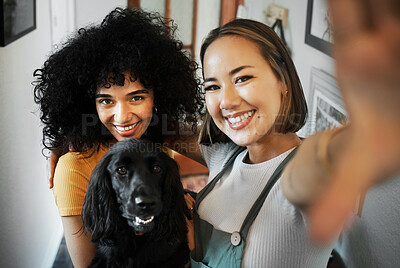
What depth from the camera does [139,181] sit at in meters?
0.51

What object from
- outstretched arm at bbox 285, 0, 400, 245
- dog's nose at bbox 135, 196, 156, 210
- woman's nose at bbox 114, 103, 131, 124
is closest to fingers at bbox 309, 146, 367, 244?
outstretched arm at bbox 285, 0, 400, 245

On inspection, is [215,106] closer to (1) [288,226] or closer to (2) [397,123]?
(1) [288,226]

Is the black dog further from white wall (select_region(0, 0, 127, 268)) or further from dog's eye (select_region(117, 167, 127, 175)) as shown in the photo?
white wall (select_region(0, 0, 127, 268))

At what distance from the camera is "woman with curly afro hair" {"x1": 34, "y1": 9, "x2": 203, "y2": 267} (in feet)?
2.03

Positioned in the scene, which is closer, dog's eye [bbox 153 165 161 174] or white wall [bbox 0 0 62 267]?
dog's eye [bbox 153 165 161 174]

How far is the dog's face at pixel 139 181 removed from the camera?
50cm

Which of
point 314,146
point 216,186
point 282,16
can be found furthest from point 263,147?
point 282,16

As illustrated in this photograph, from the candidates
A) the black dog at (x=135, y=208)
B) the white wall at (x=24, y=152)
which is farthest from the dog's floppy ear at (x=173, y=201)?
the white wall at (x=24, y=152)

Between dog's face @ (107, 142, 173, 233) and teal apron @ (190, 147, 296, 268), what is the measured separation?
0.45 ft

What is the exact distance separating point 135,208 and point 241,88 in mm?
219

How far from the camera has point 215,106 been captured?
598 mm

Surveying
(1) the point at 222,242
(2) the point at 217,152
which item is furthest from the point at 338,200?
(2) the point at 217,152

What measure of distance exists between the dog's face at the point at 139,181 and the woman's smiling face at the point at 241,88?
0.38 feet

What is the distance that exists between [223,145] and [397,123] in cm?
56
